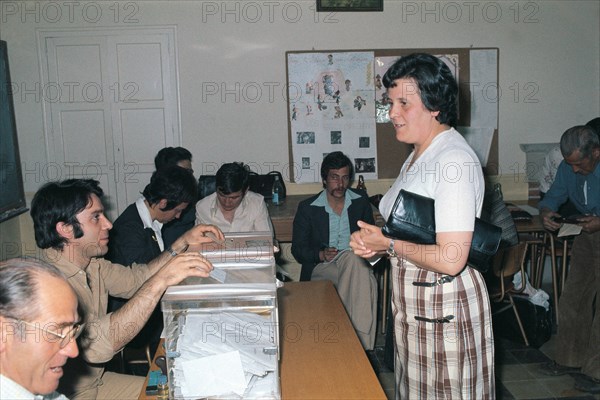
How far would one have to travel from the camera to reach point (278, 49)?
17.0 feet

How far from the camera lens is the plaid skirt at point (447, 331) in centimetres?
182

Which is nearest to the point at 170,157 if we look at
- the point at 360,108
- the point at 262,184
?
the point at 262,184

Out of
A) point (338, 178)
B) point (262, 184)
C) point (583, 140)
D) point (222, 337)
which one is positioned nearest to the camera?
point (222, 337)

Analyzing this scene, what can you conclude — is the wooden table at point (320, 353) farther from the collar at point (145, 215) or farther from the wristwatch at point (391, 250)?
the collar at point (145, 215)

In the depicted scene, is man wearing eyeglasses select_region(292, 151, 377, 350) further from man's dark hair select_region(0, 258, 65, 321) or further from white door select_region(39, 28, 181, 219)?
man's dark hair select_region(0, 258, 65, 321)

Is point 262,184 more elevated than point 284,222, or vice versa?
point 262,184

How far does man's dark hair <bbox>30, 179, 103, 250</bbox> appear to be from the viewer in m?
2.11

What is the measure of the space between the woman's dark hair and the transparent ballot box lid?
737mm

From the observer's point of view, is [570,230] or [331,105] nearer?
[570,230]

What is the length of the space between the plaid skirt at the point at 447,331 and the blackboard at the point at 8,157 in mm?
3804

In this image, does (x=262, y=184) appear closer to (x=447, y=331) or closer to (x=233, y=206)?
(x=233, y=206)

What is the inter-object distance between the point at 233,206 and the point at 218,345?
2223 millimetres

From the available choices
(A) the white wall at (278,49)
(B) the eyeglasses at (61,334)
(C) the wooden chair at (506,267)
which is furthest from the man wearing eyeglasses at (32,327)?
(A) the white wall at (278,49)

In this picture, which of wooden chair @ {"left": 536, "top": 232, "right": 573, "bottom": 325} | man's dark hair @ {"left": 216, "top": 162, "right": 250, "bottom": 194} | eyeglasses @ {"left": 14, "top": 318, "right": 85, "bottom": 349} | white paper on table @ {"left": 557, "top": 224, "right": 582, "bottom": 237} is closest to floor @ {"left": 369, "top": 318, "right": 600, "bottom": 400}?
wooden chair @ {"left": 536, "top": 232, "right": 573, "bottom": 325}
